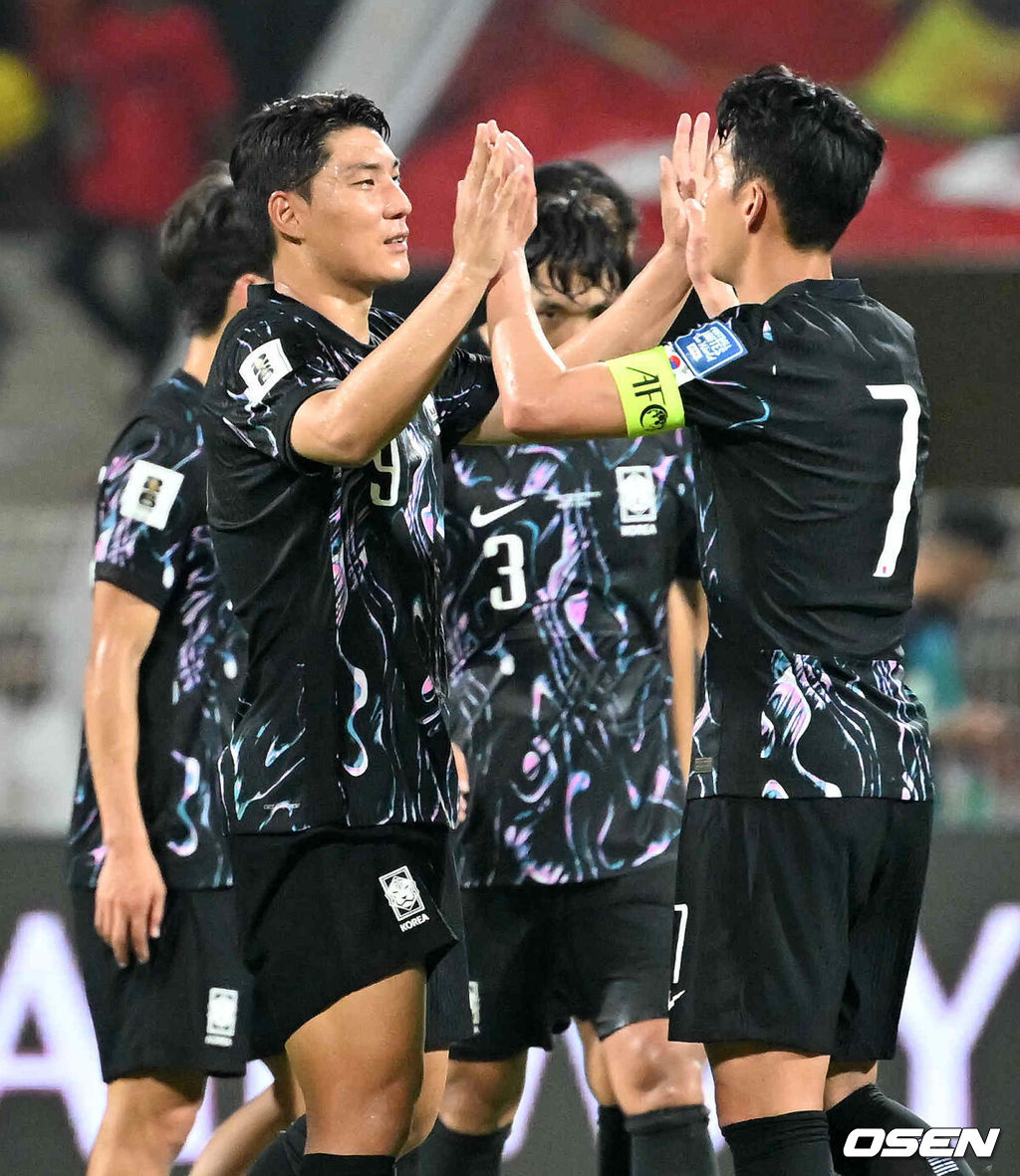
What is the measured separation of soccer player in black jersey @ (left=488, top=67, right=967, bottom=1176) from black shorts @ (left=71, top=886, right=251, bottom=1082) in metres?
1.03

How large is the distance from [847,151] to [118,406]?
19.0 feet

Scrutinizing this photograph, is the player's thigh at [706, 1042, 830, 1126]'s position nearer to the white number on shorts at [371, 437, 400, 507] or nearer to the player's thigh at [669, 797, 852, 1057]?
the player's thigh at [669, 797, 852, 1057]

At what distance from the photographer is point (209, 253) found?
355 cm

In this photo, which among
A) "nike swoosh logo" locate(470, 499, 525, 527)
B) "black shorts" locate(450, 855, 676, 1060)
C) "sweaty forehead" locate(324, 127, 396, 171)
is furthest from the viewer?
"nike swoosh logo" locate(470, 499, 525, 527)

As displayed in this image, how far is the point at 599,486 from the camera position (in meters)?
3.52

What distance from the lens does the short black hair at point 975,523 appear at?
6527mm

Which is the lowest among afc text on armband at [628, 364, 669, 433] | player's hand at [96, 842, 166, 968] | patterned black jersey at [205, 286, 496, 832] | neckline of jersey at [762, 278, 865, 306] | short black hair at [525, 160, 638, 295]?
player's hand at [96, 842, 166, 968]

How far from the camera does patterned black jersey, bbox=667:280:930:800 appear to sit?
2562 millimetres

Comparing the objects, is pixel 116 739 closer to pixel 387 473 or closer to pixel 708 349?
pixel 387 473

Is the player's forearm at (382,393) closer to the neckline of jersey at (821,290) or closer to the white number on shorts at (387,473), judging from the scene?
the white number on shorts at (387,473)

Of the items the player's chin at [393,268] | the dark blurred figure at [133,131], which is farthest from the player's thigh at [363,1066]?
the dark blurred figure at [133,131]

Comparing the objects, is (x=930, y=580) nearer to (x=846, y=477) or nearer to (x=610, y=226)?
(x=610, y=226)

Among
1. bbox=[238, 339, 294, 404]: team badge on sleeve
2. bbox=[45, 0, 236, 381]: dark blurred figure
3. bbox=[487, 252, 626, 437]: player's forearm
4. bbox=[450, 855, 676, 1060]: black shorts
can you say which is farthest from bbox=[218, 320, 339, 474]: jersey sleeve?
bbox=[45, 0, 236, 381]: dark blurred figure

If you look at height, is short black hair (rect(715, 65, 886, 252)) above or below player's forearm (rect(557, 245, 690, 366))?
above
